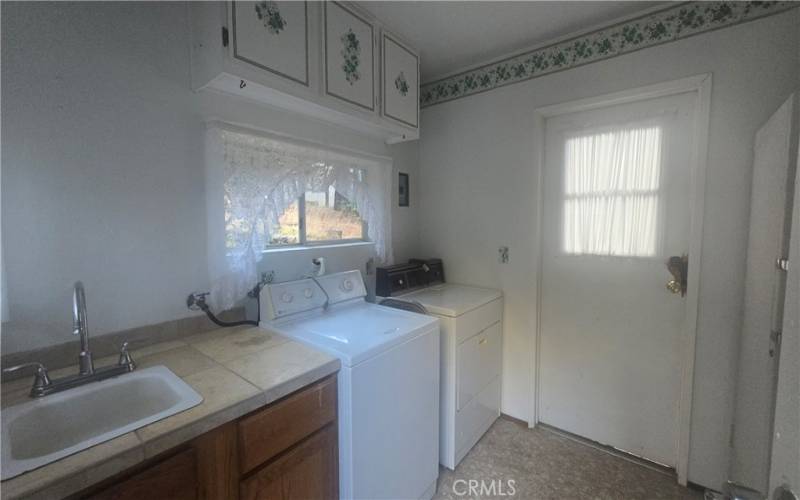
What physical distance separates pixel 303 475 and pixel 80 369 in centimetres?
80

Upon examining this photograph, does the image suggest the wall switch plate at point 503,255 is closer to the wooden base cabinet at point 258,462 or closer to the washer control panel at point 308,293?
the washer control panel at point 308,293

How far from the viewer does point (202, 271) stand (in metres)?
1.46

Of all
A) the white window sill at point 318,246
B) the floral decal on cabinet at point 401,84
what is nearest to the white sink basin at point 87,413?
the white window sill at point 318,246

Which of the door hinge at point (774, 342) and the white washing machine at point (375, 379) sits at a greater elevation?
the door hinge at point (774, 342)

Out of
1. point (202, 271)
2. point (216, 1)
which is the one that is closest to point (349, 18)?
point (216, 1)

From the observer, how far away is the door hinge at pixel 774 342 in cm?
114

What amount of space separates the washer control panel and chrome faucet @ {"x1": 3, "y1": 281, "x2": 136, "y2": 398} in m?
0.55

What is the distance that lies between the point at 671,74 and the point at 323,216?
2024mm

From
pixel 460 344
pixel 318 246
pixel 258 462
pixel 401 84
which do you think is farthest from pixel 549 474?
pixel 401 84

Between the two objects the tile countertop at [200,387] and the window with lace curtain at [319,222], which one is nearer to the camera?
the tile countertop at [200,387]

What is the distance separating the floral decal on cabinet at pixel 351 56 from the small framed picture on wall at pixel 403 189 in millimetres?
928

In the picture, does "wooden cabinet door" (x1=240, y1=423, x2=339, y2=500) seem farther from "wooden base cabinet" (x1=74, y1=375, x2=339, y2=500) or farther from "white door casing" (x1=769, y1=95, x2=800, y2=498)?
"white door casing" (x1=769, y1=95, x2=800, y2=498)

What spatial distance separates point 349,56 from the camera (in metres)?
1.63

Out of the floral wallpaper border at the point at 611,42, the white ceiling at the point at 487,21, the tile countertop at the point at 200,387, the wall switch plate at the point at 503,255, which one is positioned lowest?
the tile countertop at the point at 200,387
